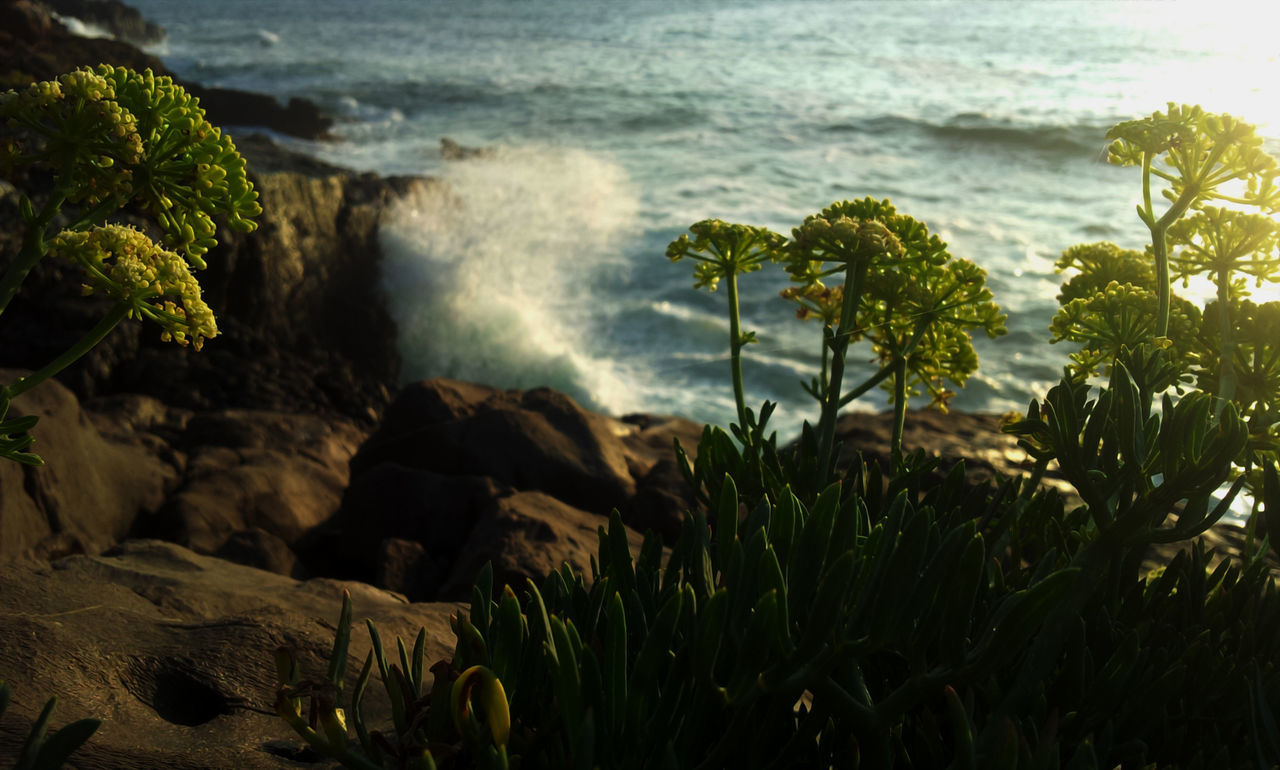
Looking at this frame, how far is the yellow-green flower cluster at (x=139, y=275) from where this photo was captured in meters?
1.31

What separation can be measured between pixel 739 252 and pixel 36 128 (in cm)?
149

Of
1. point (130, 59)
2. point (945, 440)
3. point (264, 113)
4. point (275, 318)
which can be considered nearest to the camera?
point (945, 440)

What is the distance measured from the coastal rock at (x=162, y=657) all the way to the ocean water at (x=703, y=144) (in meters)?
2.29

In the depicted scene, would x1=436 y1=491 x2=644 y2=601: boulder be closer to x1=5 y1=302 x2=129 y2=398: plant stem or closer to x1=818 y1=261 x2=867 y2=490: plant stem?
x1=818 y1=261 x2=867 y2=490: plant stem

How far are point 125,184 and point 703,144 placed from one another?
2038 cm

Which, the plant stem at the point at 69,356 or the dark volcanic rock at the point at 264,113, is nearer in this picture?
the plant stem at the point at 69,356

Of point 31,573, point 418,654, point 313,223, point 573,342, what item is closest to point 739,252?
point 418,654

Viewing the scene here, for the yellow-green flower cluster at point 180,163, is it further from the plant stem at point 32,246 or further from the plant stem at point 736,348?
the plant stem at point 736,348

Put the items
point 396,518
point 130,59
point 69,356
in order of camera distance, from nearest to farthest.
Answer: point 69,356
point 396,518
point 130,59

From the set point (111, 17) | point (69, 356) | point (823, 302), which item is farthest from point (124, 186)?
point (111, 17)

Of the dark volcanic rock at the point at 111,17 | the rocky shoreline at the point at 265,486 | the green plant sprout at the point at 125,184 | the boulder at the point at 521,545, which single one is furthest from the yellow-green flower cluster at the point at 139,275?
the dark volcanic rock at the point at 111,17

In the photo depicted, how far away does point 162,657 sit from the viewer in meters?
2.11

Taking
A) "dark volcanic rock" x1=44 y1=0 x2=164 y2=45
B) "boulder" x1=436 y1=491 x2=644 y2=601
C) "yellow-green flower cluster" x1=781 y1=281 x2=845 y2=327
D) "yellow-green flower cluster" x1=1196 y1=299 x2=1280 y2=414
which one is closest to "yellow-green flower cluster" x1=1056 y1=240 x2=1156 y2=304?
"yellow-green flower cluster" x1=1196 y1=299 x2=1280 y2=414

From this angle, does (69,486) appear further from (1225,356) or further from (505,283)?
(505,283)
